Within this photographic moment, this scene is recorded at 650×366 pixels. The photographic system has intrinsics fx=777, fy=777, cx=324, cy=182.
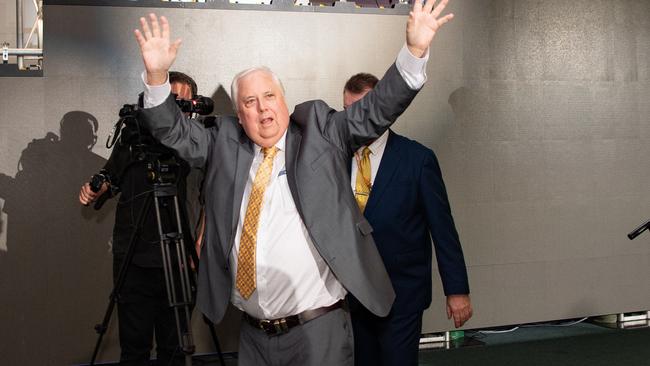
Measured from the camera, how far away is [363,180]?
117 inches

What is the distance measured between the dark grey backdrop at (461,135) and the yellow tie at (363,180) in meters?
1.76

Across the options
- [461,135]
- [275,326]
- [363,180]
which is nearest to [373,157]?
[363,180]

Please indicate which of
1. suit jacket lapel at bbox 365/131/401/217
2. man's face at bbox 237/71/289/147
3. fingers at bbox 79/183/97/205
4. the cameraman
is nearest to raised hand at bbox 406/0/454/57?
man's face at bbox 237/71/289/147

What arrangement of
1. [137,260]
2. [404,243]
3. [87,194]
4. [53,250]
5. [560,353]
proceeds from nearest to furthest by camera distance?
[404,243] < [87,194] < [137,260] < [53,250] < [560,353]

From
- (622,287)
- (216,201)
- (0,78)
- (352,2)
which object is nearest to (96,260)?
(0,78)

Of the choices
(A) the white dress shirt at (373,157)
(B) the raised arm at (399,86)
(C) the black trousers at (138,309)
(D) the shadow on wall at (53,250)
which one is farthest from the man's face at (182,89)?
(B) the raised arm at (399,86)

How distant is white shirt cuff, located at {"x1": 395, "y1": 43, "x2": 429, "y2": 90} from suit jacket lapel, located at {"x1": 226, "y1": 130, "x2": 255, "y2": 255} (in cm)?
49

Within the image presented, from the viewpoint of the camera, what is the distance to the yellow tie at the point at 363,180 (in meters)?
2.95

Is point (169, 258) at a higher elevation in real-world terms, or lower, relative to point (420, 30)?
lower

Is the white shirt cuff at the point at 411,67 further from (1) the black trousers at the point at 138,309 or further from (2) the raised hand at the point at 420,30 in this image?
(1) the black trousers at the point at 138,309

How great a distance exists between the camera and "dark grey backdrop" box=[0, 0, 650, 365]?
4.34m

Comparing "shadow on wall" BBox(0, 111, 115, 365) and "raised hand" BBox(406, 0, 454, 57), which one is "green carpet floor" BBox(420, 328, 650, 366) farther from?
"raised hand" BBox(406, 0, 454, 57)

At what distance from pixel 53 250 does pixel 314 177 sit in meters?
2.75

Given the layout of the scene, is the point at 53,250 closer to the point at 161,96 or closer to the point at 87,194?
the point at 87,194
